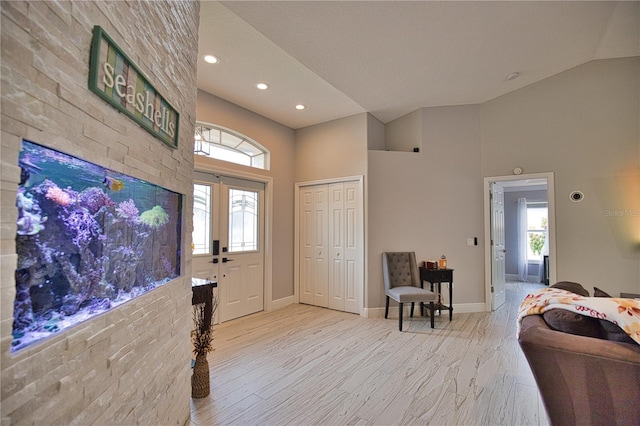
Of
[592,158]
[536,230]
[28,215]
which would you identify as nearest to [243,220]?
[28,215]

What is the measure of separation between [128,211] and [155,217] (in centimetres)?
25

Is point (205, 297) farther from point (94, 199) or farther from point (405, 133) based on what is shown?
point (405, 133)

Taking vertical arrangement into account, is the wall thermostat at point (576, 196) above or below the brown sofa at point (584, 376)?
above

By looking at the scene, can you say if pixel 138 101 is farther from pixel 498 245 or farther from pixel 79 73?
pixel 498 245

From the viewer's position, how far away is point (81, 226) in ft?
3.16

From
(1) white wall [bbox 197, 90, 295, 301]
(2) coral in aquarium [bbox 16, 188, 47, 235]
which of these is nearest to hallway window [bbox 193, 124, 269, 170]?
(1) white wall [bbox 197, 90, 295, 301]

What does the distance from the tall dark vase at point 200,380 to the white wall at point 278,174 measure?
2.33 meters

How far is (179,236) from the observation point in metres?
1.80

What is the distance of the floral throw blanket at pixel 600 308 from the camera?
1.45m

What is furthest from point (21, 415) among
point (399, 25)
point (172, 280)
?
point (399, 25)

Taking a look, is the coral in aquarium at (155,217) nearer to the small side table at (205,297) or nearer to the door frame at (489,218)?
the small side table at (205,297)

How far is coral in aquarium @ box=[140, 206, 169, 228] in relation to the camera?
1.38 m

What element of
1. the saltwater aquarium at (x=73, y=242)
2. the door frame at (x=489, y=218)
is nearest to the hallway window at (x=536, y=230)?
the door frame at (x=489, y=218)

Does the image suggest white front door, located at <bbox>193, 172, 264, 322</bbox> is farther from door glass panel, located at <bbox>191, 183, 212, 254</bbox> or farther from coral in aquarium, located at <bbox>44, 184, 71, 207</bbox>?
coral in aquarium, located at <bbox>44, 184, 71, 207</bbox>
